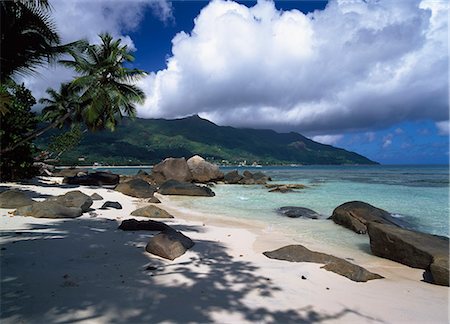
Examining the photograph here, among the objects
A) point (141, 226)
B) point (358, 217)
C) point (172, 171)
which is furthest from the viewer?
point (172, 171)

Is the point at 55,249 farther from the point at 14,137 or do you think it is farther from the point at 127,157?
the point at 127,157

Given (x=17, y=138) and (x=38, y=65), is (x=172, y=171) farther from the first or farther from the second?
(x=38, y=65)

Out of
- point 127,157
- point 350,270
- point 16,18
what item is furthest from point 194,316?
point 127,157

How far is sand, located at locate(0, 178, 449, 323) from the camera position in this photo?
11.0ft

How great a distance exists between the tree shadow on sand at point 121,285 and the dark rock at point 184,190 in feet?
49.1

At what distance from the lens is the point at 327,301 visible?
3961mm

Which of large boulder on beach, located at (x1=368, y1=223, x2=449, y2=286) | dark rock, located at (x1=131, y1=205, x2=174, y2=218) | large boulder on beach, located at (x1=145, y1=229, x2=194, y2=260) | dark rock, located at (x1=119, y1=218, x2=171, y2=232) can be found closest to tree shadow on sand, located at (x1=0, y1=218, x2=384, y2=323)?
large boulder on beach, located at (x1=145, y1=229, x2=194, y2=260)

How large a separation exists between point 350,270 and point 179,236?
357cm

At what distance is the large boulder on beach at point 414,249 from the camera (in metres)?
5.52

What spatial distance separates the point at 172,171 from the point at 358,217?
78.4ft

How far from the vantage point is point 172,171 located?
106 ft

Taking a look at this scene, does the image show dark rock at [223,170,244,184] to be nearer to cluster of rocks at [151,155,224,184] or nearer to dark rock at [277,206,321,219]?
cluster of rocks at [151,155,224,184]

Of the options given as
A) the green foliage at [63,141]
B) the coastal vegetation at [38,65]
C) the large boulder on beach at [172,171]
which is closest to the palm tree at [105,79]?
the coastal vegetation at [38,65]

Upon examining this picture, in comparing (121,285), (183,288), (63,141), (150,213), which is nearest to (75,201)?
(150,213)
